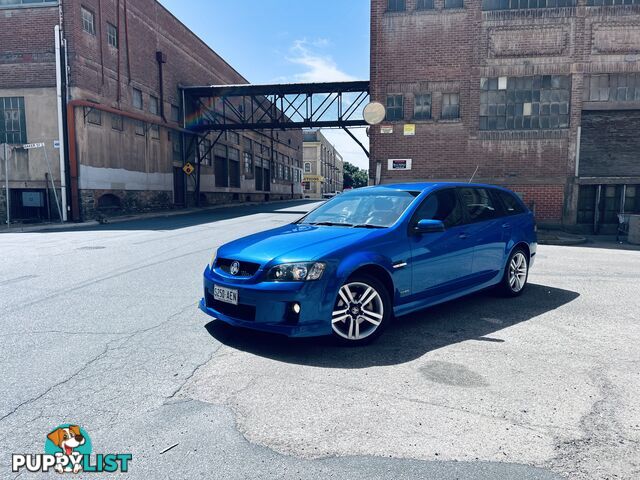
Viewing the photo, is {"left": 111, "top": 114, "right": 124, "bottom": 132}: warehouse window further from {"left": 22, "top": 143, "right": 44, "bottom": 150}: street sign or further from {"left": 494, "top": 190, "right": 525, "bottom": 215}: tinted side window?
{"left": 494, "top": 190, "right": 525, "bottom": 215}: tinted side window

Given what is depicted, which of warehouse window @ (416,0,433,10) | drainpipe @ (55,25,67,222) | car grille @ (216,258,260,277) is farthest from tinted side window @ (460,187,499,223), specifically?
drainpipe @ (55,25,67,222)

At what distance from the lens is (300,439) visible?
2580mm

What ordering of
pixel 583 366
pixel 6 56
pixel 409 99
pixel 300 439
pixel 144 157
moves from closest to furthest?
1. pixel 300 439
2. pixel 583 366
3. pixel 409 99
4. pixel 6 56
5. pixel 144 157

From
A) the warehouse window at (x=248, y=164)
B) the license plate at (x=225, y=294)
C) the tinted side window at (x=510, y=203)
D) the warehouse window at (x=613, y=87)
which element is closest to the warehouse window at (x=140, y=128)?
the warehouse window at (x=248, y=164)

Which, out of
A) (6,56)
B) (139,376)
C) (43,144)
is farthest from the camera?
(6,56)

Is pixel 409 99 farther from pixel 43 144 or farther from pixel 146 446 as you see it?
pixel 146 446

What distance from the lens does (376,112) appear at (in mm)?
16984

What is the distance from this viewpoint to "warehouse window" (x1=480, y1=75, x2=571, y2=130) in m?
15.9

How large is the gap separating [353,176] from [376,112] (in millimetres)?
102700

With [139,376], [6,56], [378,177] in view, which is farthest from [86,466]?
[6,56]

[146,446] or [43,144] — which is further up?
[43,144]

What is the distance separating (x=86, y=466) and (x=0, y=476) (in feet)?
1.28

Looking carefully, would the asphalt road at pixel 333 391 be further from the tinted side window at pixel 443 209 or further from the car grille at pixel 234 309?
the tinted side window at pixel 443 209

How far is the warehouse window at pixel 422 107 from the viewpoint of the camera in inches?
658
